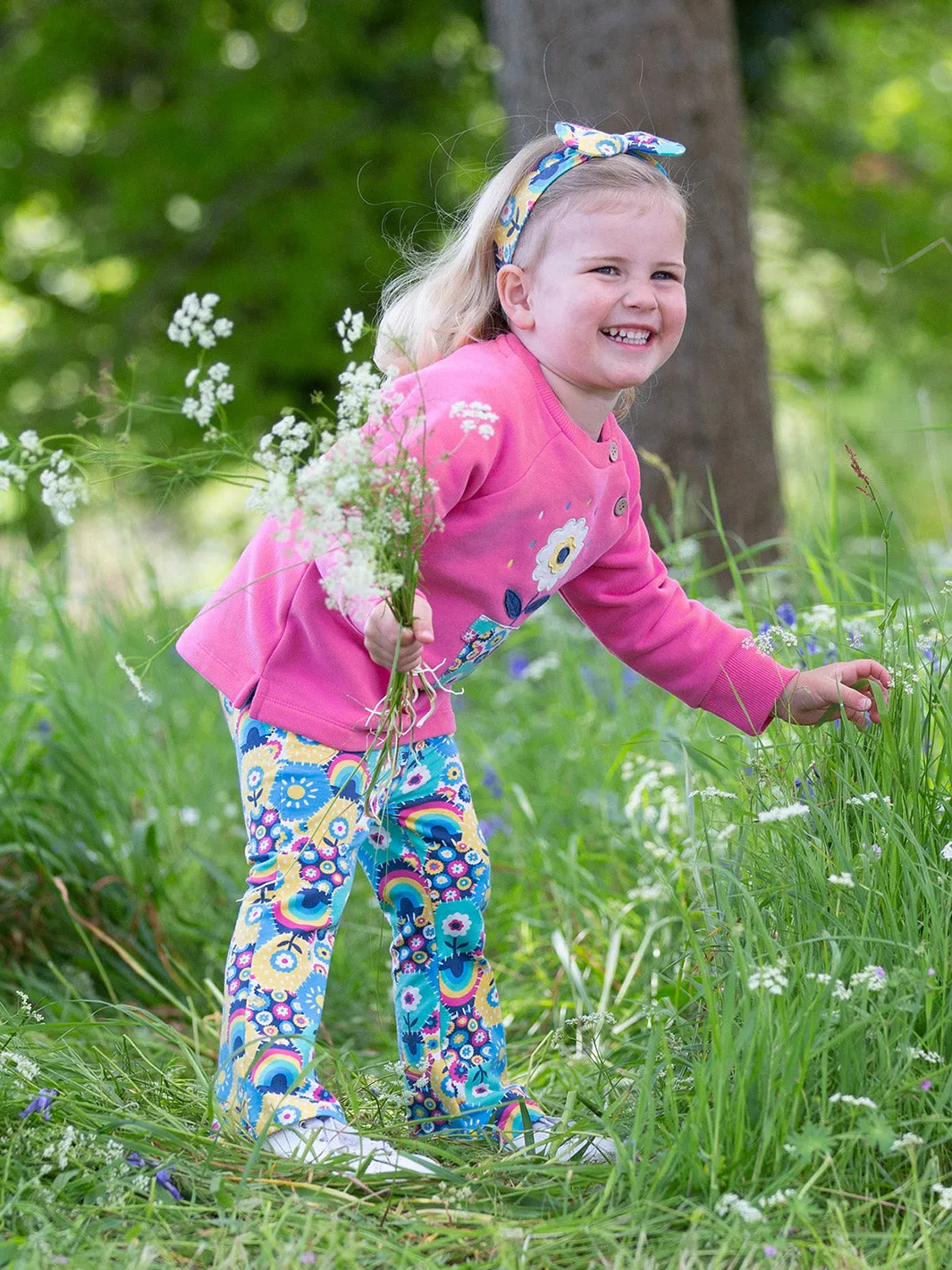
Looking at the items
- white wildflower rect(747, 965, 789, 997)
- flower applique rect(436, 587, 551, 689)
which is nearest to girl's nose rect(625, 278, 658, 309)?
flower applique rect(436, 587, 551, 689)

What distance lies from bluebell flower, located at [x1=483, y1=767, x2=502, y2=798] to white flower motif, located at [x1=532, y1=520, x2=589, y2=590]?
132 centimetres

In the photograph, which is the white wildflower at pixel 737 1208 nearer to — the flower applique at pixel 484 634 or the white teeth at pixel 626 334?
the flower applique at pixel 484 634

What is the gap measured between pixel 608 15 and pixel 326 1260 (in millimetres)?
4010

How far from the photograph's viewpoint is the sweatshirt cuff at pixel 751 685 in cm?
225

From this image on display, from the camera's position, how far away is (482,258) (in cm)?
226

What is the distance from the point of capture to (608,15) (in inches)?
174

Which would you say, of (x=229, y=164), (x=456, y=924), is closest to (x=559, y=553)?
(x=456, y=924)

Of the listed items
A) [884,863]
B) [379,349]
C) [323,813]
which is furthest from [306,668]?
[884,863]

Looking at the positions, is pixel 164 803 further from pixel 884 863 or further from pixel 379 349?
pixel 884 863

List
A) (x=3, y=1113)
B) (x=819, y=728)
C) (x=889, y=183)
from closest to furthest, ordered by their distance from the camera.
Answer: (x=3, y=1113), (x=819, y=728), (x=889, y=183)

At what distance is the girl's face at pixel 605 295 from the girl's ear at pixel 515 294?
0.01 meters

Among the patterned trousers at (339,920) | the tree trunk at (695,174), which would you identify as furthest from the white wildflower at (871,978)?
the tree trunk at (695,174)

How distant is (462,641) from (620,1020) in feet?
2.62

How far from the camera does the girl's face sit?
2047mm
